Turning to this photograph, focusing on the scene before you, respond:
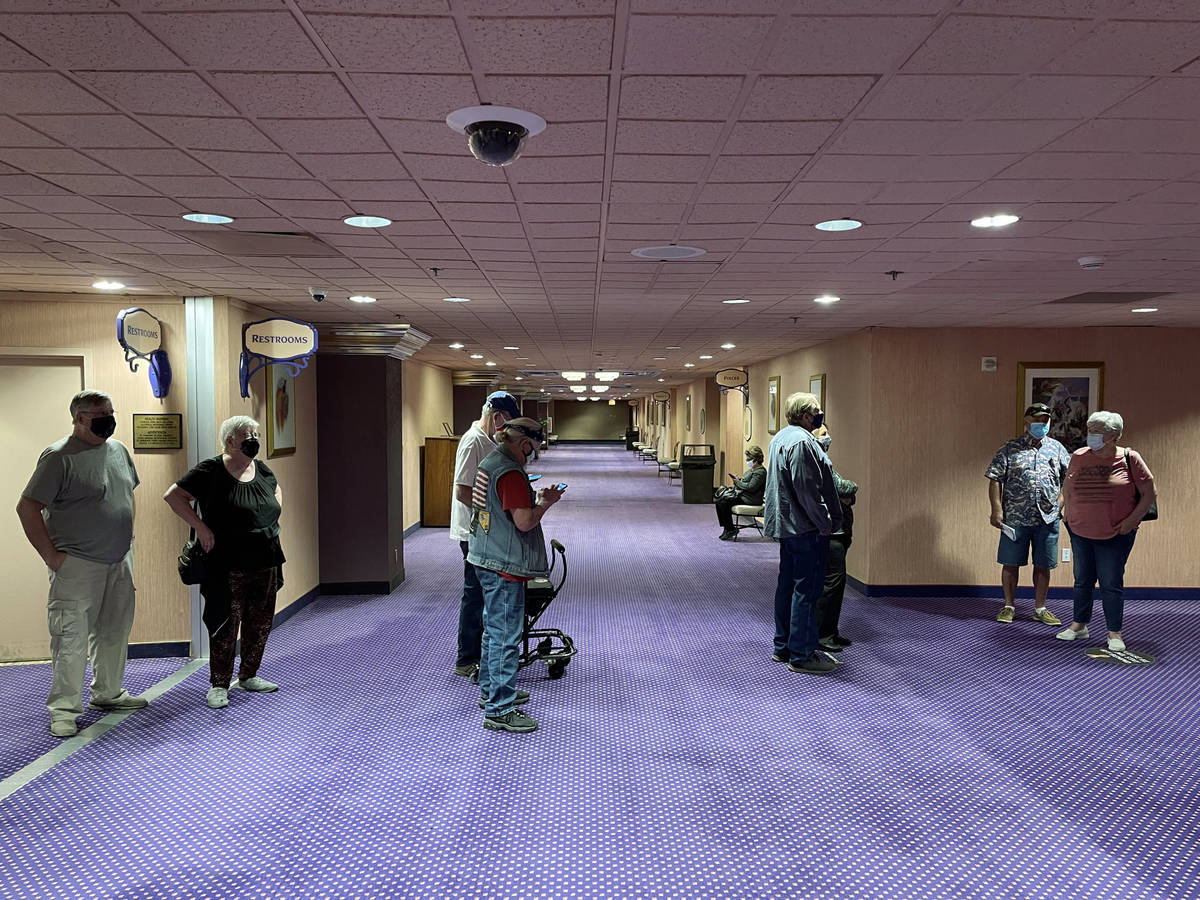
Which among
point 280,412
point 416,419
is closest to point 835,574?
point 280,412

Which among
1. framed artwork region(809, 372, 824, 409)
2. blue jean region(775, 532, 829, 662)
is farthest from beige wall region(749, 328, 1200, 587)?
blue jean region(775, 532, 829, 662)

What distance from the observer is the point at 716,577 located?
8031mm

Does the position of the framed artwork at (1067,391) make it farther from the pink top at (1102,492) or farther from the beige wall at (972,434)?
the pink top at (1102,492)

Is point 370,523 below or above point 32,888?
above

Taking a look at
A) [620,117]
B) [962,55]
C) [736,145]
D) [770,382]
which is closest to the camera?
[962,55]

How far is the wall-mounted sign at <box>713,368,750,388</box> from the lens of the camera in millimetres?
12711

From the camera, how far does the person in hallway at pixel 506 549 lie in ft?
12.6

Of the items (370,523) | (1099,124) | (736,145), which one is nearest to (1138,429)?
(1099,124)

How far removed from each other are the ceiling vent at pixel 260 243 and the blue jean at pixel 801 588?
3193 mm

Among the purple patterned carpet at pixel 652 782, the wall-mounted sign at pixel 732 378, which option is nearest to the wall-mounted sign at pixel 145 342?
the purple patterned carpet at pixel 652 782

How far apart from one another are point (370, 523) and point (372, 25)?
19.4ft

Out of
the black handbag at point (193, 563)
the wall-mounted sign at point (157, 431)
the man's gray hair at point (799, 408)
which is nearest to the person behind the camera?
the black handbag at point (193, 563)

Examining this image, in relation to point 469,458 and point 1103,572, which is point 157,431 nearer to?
point 469,458

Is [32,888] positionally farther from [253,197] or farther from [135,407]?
[135,407]
